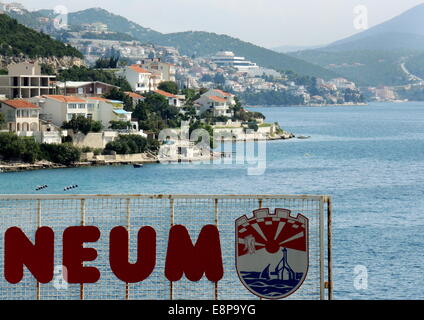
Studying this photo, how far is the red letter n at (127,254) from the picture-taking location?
5414 mm

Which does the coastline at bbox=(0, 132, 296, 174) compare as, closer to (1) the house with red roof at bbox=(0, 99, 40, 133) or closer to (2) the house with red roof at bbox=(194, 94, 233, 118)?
(1) the house with red roof at bbox=(0, 99, 40, 133)

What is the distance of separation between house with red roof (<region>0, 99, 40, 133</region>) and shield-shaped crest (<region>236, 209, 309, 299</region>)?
3169 cm

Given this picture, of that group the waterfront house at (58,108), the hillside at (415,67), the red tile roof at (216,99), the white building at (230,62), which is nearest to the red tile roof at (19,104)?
the waterfront house at (58,108)

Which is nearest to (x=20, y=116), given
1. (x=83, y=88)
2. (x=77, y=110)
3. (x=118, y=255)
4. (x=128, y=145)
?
(x=77, y=110)

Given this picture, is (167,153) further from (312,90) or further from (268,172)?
(312,90)

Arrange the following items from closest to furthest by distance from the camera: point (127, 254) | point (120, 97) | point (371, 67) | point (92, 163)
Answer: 1. point (127, 254)
2. point (92, 163)
3. point (120, 97)
4. point (371, 67)

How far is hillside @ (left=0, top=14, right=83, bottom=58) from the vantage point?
171 feet

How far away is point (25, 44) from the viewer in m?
52.8

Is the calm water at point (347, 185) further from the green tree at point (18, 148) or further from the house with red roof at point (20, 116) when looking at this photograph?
the house with red roof at point (20, 116)

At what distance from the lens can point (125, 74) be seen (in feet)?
176

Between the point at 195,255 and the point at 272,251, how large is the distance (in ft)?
1.38

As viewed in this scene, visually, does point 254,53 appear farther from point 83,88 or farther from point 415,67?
point 83,88

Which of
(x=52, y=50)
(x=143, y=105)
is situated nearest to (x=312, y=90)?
(x=52, y=50)
